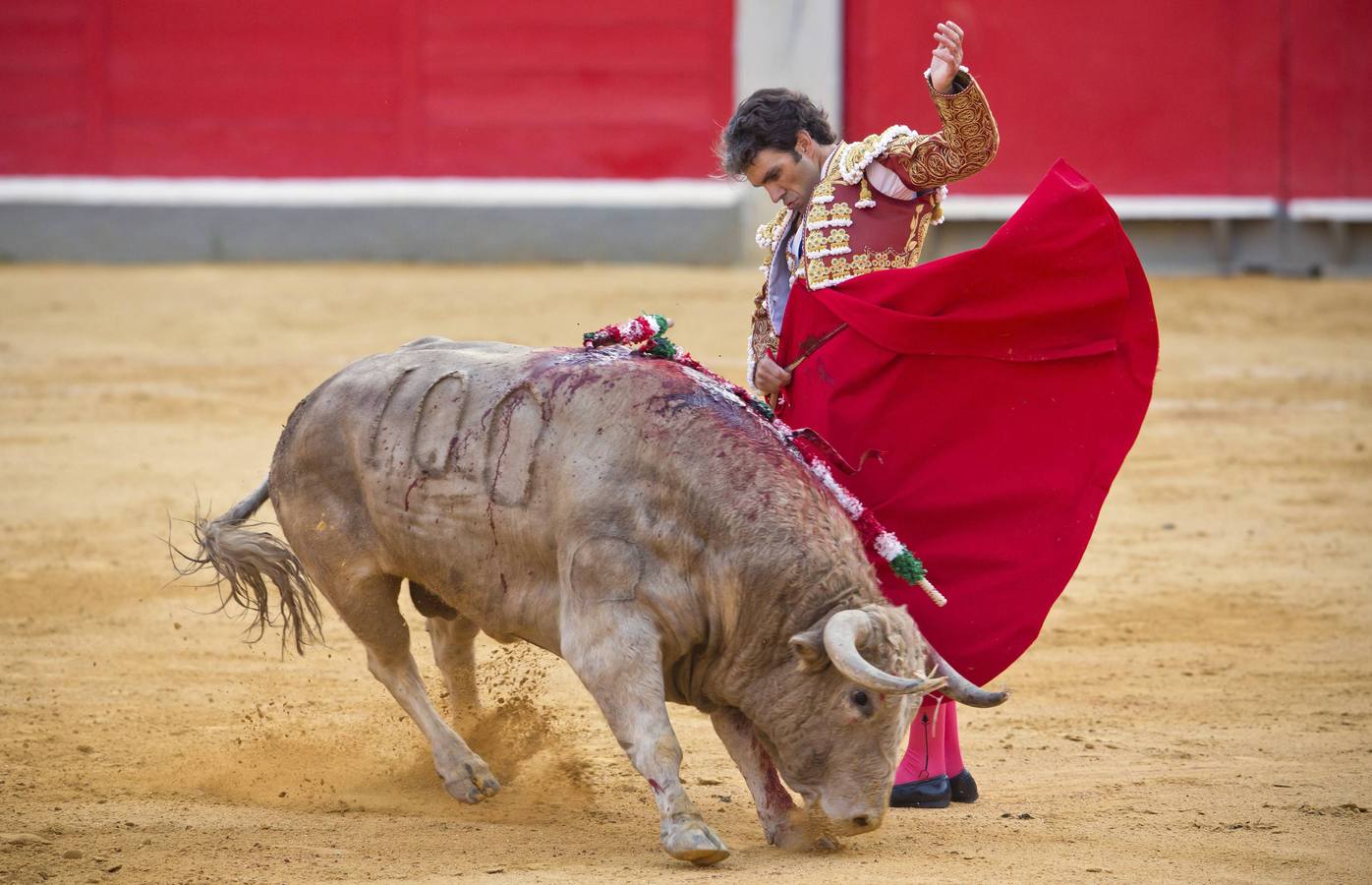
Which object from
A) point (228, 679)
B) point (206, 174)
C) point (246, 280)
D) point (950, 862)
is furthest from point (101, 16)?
point (950, 862)

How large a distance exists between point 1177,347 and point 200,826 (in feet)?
25.0

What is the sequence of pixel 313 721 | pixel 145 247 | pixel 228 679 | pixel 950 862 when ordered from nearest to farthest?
pixel 950 862 < pixel 313 721 < pixel 228 679 < pixel 145 247

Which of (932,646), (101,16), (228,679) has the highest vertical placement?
(101,16)

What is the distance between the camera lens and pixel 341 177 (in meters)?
11.3

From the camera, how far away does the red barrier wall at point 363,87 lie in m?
11.3

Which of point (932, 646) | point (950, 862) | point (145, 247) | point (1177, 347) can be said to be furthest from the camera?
point (145, 247)

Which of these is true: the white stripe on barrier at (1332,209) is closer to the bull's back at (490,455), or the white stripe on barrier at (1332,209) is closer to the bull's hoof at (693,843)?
the bull's back at (490,455)

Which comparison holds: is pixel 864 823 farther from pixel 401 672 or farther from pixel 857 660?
pixel 401 672

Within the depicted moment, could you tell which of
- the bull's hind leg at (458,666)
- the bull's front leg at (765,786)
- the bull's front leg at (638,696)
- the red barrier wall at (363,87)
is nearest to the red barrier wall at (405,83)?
the red barrier wall at (363,87)

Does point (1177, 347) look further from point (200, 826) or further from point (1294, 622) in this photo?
point (200, 826)

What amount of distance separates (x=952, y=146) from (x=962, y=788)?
4.20ft

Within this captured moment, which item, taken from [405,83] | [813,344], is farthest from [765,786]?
[405,83]

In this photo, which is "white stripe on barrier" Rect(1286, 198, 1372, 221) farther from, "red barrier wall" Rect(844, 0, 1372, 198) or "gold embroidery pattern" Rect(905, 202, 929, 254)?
"gold embroidery pattern" Rect(905, 202, 929, 254)

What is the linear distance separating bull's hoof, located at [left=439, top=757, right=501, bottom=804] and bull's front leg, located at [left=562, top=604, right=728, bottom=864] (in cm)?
59
